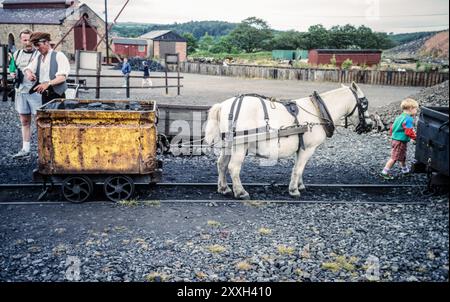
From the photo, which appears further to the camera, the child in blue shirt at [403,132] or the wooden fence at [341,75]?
the wooden fence at [341,75]

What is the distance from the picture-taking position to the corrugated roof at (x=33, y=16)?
151 feet

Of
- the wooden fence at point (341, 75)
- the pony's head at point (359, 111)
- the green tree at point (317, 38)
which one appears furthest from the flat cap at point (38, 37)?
the green tree at point (317, 38)

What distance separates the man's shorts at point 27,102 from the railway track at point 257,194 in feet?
7.18

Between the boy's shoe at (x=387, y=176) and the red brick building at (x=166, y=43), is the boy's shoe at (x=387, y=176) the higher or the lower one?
the lower one

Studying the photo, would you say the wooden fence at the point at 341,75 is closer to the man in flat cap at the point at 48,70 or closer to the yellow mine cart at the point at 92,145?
the man in flat cap at the point at 48,70

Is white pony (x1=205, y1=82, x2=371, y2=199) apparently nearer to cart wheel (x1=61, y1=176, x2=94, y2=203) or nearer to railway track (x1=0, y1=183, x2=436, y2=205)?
railway track (x1=0, y1=183, x2=436, y2=205)

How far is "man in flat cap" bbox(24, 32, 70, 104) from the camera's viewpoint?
7.98 metres

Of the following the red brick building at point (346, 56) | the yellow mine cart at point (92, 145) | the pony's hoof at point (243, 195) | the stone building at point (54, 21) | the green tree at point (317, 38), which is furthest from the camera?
the stone building at point (54, 21)

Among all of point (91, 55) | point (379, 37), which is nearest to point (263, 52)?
point (379, 37)

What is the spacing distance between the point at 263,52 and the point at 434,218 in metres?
57.9

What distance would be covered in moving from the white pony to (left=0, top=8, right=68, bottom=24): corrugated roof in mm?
44234

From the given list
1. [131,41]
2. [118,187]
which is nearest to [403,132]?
Result: [118,187]

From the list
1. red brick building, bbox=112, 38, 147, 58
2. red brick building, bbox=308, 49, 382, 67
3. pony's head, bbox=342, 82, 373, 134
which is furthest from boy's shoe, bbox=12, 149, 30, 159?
red brick building, bbox=112, 38, 147, 58
